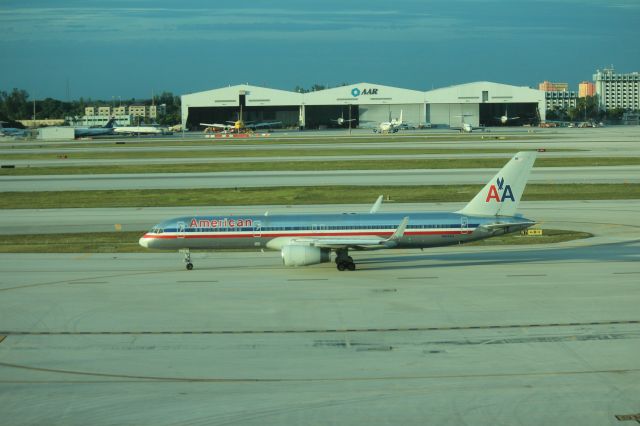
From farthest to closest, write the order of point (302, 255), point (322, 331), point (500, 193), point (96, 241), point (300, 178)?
point (300, 178)
point (96, 241)
point (500, 193)
point (302, 255)
point (322, 331)

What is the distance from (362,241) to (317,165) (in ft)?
195

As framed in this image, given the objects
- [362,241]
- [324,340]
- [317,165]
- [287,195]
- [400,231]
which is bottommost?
[324,340]

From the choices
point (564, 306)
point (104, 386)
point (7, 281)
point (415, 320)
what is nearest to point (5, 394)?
point (104, 386)

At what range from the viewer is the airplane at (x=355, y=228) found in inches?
1615

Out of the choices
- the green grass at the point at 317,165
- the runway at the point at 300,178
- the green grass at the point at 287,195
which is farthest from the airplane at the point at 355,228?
the green grass at the point at 317,165

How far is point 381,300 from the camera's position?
34.4 m

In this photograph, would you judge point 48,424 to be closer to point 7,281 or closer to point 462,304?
point 462,304

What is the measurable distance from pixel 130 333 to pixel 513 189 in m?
21.2

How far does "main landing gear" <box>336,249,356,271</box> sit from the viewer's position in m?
41.2

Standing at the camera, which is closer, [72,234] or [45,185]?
[72,234]

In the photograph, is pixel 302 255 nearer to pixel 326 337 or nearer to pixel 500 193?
pixel 326 337

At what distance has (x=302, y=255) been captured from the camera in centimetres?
3912

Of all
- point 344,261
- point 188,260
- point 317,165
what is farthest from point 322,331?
point 317,165

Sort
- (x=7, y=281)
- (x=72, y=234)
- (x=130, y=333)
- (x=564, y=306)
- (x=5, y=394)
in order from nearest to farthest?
1. (x=5, y=394)
2. (x=130, y=333)
3. (x=564, y=306)
4. (x=7, y=281)
5. (x=72, y=234)
